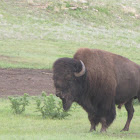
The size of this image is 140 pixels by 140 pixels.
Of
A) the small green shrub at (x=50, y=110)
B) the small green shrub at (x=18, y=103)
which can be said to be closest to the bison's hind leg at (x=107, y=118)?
the small green shrub at (x=50, y=110)

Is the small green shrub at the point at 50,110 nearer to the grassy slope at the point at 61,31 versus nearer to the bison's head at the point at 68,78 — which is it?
the bison's head at the point at 68,78

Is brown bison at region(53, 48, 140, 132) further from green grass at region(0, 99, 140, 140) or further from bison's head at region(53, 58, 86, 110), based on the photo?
green grass at region(0, 99, 140, 140)

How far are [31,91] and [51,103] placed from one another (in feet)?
18.1

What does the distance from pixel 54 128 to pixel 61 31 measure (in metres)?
25.1

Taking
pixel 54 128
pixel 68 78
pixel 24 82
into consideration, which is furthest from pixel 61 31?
pixel 68 78

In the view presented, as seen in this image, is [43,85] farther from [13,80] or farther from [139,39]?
[139,39]

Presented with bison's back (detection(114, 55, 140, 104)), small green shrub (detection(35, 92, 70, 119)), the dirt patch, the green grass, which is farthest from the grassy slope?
bison's back (detection(114, 55, 140, 104))

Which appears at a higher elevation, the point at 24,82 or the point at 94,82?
the point at 94,82

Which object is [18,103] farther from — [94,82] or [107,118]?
[94,82]

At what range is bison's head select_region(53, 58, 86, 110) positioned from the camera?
10.1 metres

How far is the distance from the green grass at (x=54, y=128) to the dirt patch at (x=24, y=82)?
11.4 feet

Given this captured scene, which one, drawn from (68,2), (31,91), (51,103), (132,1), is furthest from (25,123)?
(132,1)

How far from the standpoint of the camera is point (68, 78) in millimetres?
10219

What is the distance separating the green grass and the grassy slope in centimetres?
1026
